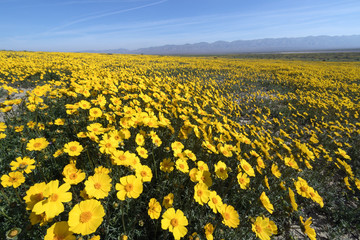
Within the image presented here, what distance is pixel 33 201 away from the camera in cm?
132

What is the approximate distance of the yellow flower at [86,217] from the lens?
3.92ft

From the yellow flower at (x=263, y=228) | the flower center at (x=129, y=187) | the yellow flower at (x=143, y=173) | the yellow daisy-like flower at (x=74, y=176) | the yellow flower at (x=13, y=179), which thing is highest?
the yellow daisy-like flower at (x=74, y=176)

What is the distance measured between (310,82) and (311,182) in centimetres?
1220

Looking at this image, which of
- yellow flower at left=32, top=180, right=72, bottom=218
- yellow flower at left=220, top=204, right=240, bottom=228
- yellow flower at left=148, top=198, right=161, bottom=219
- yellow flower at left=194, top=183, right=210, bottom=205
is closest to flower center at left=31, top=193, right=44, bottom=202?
yellow flower at left=32, top=180, right=72, bottom=218

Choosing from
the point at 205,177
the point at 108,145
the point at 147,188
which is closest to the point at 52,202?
the point at 108,145

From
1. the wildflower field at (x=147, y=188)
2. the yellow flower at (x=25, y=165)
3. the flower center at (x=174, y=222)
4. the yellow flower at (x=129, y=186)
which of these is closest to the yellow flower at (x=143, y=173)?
the wildflower field at (x=147, y=188)

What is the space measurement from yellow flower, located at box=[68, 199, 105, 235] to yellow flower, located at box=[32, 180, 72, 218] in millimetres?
112

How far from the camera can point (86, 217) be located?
1274mm

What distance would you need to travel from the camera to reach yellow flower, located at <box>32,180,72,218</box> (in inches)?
45.8

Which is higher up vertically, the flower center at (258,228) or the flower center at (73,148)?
the flower center at (73,148)

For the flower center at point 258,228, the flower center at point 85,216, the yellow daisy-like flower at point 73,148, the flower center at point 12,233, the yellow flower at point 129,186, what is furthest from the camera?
the yellow daisy-like flower at point 73,148

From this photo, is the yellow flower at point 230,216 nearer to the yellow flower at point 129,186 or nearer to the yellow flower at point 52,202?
the yellow flower at point 129,186

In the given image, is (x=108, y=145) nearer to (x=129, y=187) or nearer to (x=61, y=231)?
(x=129, y=187)

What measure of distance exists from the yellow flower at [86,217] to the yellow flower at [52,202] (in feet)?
0.37
